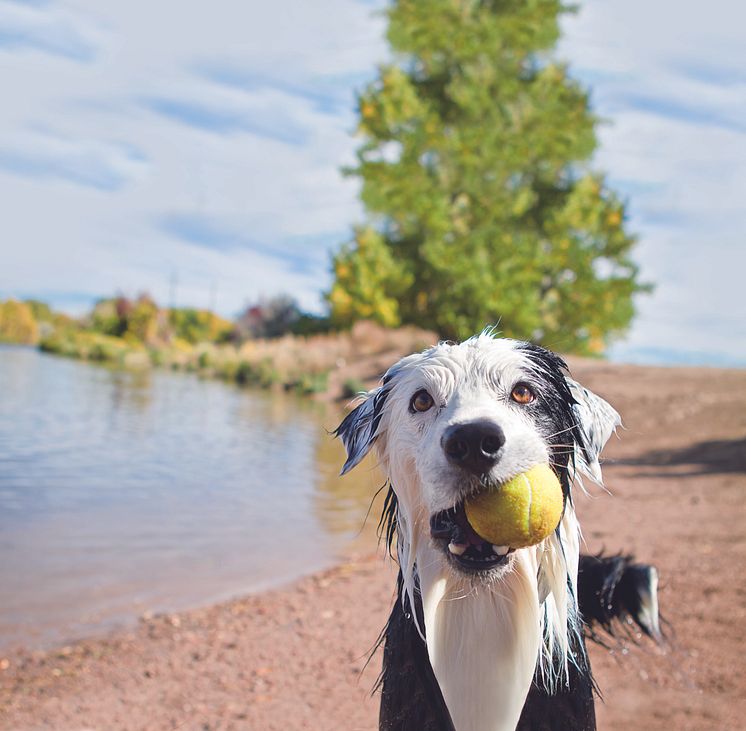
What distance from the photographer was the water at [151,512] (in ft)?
19.1

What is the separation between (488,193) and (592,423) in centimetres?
2238

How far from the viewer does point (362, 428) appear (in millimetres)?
2945

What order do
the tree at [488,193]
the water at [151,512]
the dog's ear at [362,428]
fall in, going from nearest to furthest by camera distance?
the dog's ear at [362,428] → the water at [151,512] → the tree at [488,193]

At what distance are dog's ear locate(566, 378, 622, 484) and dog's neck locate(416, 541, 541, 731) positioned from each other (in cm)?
40

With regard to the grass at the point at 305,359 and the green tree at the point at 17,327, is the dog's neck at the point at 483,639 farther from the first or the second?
the green tree at the point at 17,327

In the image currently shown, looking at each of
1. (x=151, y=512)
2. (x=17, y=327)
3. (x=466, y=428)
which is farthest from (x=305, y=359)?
(x=17, y=327)

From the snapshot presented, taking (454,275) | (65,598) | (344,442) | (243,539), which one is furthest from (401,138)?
(344,442)

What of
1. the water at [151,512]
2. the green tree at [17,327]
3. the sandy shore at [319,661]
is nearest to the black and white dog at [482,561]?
the sandy shore at [319,661]

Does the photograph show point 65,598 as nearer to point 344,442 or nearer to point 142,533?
point 142,533

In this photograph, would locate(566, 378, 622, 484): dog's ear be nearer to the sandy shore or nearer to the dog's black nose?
the dog's black nose

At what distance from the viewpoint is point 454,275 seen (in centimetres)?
2341

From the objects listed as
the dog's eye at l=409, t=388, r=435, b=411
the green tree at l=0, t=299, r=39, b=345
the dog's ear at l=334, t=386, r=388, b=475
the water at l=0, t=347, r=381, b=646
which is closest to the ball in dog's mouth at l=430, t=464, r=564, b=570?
the dog's eye at l=409, t=388, r=435, b=411

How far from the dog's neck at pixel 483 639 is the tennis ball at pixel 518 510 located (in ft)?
0.68

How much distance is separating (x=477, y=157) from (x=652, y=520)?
60.1 feet
